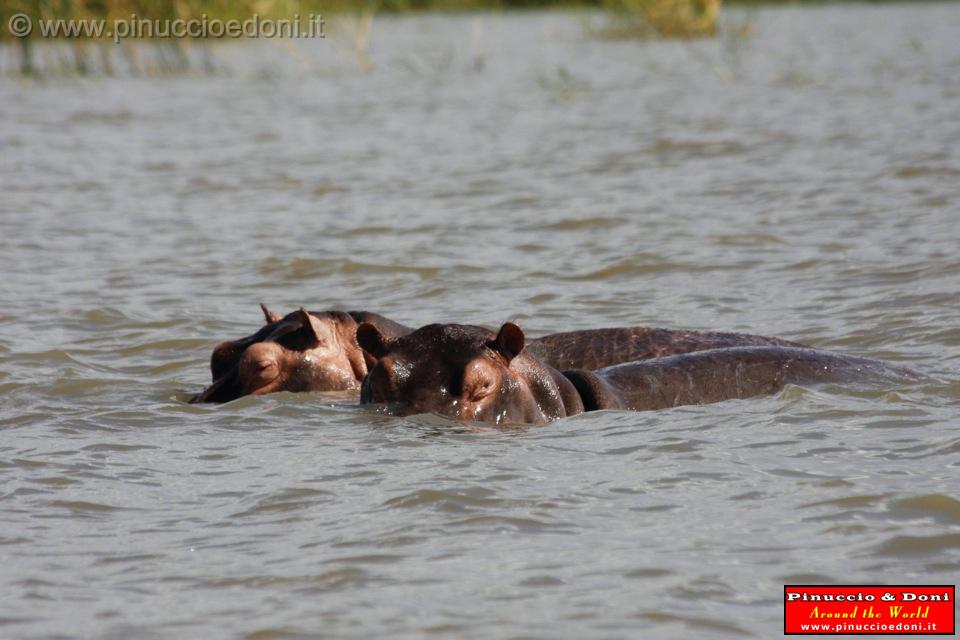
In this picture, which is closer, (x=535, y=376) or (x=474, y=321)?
(x=535, y=376)

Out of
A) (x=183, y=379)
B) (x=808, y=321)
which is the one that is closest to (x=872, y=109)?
(x=808, y=321)

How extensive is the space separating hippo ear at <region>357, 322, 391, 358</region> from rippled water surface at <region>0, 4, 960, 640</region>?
0.30 metres

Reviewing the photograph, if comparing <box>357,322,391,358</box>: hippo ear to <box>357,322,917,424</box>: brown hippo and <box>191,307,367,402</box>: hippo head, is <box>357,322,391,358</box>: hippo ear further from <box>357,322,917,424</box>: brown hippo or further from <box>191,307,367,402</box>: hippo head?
<box>191,307,367,402</box>: hippo head

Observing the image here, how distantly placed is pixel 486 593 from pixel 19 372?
378cm

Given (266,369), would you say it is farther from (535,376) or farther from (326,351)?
(535,376)

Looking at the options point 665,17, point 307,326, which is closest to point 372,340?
point 307,326

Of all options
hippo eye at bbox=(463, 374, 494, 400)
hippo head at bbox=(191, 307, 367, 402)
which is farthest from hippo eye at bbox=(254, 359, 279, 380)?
hippo eye at bbox=(463, 374, 494, 400)

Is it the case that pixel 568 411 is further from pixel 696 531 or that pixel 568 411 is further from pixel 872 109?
pixel 872 109

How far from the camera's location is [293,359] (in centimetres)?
649

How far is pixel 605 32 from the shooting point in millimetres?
28734

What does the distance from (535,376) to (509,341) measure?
1.19 feet

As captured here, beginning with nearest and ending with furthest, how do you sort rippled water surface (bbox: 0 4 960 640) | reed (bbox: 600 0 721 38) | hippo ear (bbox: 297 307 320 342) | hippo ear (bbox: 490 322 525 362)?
rippled water surface (bbox: 0 4 960 640), hippo ear (bbox: 490 322 525 362), hippo ear (bbox: 297 307 320 342), reed (bbox: 600 0 721 38)

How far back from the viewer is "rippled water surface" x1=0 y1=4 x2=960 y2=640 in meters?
4.36

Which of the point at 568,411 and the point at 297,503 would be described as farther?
the point at 568,411
